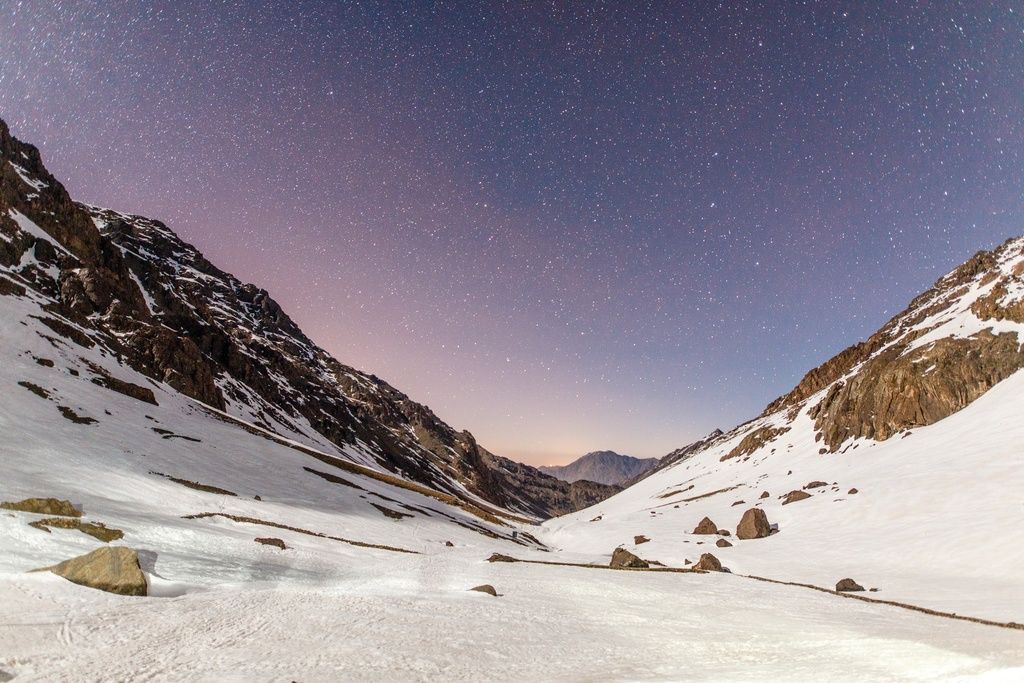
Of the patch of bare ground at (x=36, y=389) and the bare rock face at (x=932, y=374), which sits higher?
the bare rock face at (x=932, y=374)

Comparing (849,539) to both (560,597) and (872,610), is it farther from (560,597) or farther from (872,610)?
(560,597)

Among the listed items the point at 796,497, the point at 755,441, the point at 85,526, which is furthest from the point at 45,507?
the point at 755,441

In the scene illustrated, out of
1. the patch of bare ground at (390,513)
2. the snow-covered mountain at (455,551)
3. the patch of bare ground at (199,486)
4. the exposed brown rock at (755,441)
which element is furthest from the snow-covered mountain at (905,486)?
the patch of bare ground at (199,486)

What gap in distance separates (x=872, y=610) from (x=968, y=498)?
67.2 feet

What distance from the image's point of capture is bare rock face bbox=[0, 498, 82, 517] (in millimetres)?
16672

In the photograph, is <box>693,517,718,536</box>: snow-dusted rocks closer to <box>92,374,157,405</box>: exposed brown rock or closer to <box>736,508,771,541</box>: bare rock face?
<box>736,508,771,541</box>: bare rock face

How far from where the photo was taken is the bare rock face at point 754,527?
37.5 m

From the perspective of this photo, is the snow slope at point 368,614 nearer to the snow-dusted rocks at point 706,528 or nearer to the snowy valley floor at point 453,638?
the snowy valley floor at point 453,638

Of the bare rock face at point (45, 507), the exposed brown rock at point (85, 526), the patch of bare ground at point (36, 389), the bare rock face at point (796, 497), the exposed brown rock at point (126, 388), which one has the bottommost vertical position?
the bare rock face at point (45, 507)

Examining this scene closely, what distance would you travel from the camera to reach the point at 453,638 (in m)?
10.9

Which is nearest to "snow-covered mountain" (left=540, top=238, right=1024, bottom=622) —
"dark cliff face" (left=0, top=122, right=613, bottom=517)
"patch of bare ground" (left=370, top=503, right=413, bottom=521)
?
"patch of bare ground" (left=370, top=503, right=413, bottom=521)

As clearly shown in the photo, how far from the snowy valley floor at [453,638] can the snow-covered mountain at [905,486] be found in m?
9.70

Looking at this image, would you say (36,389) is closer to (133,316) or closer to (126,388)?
(126,388)

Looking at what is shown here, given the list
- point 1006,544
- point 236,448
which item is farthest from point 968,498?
point 236,448
